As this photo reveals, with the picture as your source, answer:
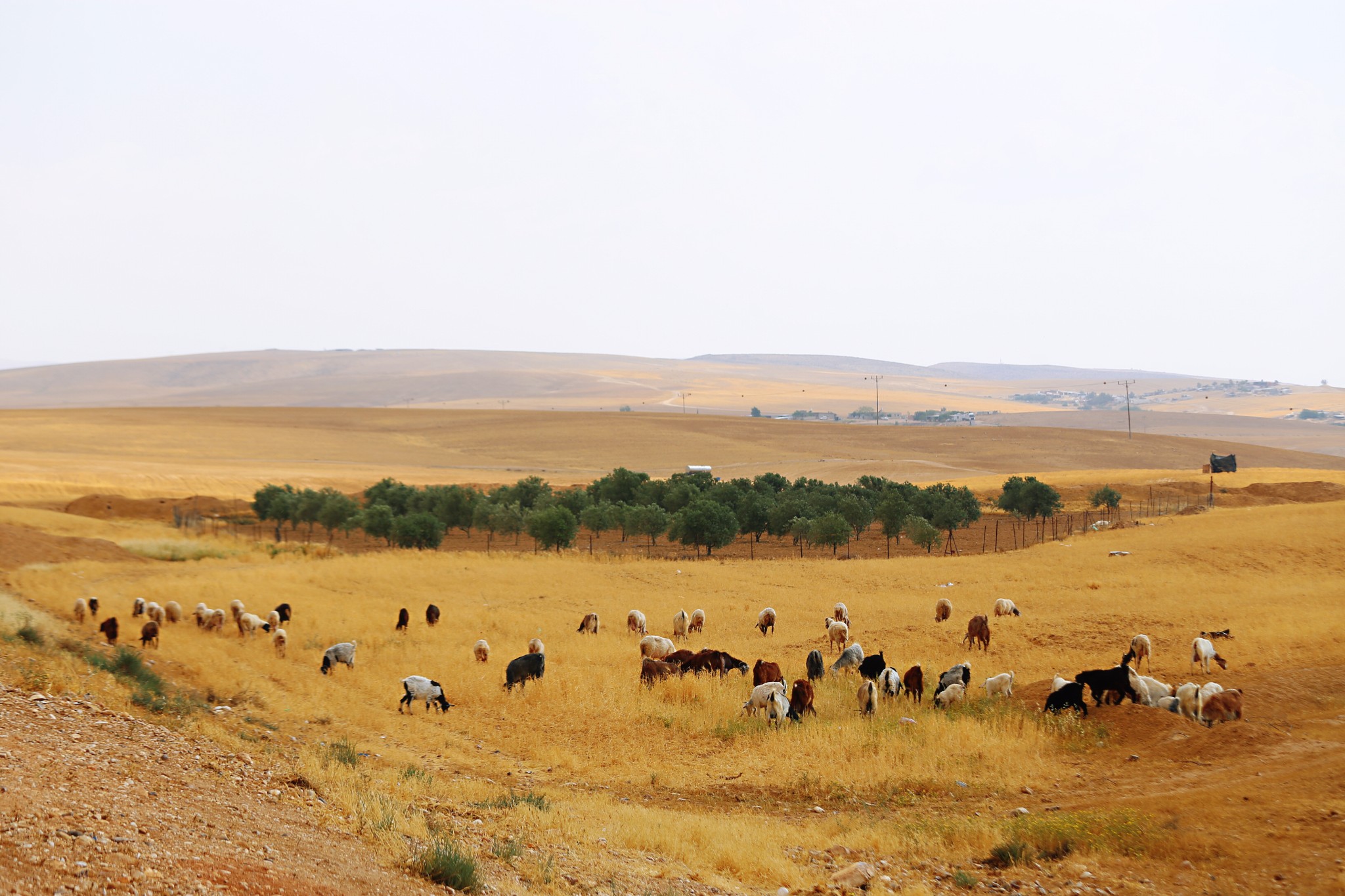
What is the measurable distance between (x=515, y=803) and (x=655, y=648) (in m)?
10.6

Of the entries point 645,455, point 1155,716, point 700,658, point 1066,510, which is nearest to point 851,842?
point 1155,716

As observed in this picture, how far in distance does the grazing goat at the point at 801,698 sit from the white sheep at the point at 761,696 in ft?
1.03

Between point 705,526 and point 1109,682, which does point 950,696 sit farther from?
point 705,526

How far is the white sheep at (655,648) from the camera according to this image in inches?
882

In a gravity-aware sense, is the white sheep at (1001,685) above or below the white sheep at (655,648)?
above

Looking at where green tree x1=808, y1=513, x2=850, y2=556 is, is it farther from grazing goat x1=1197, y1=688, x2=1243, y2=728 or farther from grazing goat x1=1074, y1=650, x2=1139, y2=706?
grazing goat x1=1197, y1=688, x2=1243, y2=728

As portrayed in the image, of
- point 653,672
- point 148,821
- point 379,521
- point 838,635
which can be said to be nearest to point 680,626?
point 838,635

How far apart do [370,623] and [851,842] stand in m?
18.5

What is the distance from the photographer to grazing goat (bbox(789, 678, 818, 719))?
17.4 m

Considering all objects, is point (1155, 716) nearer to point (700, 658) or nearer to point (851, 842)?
point (851, 842)

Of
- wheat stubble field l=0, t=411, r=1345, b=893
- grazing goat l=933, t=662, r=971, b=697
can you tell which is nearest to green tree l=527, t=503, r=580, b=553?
wheat stubble field l=0, t=411, r=1345, b=893

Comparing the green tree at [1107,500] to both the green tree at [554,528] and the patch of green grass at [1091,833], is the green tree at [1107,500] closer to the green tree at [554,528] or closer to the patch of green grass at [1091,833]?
the green tree at [554,528]

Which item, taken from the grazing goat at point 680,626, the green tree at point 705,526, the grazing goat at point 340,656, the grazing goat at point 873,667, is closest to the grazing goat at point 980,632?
the grazing goat at point 873,667

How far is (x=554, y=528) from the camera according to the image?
5022 centimetres
